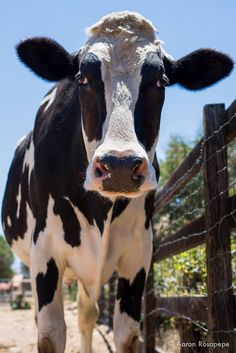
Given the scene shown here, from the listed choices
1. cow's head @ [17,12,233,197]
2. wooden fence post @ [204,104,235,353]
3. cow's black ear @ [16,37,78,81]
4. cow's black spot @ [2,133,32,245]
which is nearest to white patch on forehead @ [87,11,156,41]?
cow's head @ [17,12,233,197]

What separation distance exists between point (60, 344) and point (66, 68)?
2026 mm

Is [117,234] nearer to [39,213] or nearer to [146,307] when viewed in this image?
[39,213]

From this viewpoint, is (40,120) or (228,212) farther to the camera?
(40,120)

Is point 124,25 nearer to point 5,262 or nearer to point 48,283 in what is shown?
point 48,283

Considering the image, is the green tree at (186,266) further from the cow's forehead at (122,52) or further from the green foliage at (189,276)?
the cow's forehead at (122,52)

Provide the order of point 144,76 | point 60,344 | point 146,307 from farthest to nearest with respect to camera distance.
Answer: point 146,307, point 60,344, point 144,76

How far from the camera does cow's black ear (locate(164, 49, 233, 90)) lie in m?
4.57

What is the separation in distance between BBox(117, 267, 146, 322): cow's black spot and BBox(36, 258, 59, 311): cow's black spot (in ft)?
1.95

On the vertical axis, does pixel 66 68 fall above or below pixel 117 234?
above

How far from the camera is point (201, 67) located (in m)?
4.61

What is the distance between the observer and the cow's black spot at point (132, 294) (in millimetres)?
4672

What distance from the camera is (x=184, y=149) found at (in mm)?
30844

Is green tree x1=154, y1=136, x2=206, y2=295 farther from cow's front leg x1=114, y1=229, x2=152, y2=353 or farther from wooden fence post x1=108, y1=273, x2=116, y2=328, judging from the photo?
wooden fence post x1=108, y1=273, x2=116, y2=328

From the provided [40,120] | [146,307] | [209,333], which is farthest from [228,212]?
[146,307]
